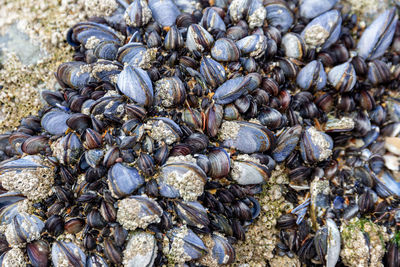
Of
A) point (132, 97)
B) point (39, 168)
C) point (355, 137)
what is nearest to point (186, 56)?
point (132, 97)

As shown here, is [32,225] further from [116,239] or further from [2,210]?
[116,239]

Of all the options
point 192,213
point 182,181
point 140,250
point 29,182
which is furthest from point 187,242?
point 29,182

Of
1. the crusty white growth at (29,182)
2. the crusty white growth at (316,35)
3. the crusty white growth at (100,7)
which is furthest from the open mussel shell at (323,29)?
the crusty white growth at (29,182)

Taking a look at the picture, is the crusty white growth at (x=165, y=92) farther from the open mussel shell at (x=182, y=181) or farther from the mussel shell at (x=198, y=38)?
the open mussel shell at (x=182, y=181)

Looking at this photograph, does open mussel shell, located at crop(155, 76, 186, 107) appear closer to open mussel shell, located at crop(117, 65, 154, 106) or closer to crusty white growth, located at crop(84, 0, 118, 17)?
open mussel shell, located at crop(117, 65, 154, 106)

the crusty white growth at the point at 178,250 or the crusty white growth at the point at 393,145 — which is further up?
the crusty white growth at the point at 393,145

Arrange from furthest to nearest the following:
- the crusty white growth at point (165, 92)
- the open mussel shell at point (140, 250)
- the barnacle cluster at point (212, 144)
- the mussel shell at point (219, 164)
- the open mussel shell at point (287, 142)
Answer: the open mussel shell at point (287, 142) < the crusty white growth at point (165, 92) < the mussel shell at point (219, 164) < the barnacle cluster at point (212, 144) < the open mussel shell at point (140, 250)

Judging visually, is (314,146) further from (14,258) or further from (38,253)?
(14,258)

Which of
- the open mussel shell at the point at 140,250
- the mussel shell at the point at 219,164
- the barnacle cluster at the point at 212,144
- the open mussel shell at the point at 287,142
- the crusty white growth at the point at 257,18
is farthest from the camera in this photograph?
the crusty white growth at the point at 257,18
